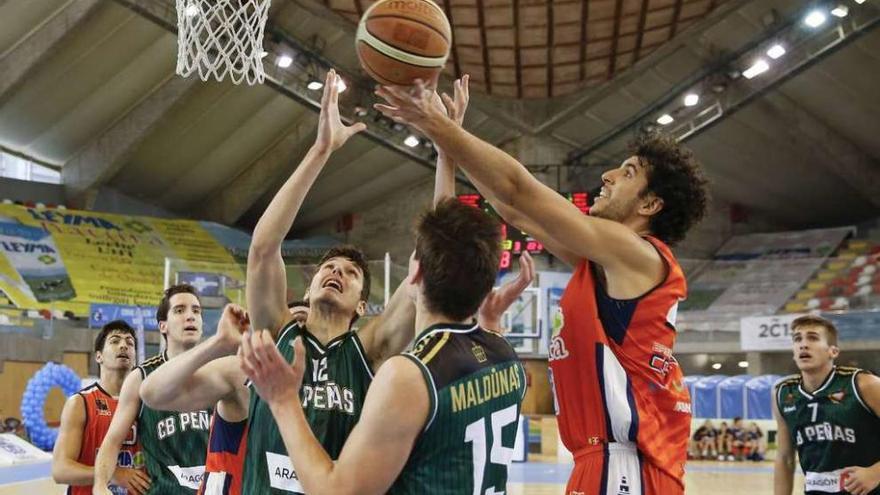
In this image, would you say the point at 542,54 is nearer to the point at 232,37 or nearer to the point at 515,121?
the point at 515,121

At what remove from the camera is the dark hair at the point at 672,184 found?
3514 mm

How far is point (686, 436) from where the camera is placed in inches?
136

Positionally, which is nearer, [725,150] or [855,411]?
[855,411]

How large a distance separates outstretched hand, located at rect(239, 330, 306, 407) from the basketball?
4.63 feet

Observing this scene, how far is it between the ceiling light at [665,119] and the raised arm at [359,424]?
21253 mm

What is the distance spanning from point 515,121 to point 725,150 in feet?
20.6

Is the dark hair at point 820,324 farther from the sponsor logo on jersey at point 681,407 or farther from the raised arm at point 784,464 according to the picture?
the sponsor logo on jersey at point 681,407

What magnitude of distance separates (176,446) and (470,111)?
19904 mm

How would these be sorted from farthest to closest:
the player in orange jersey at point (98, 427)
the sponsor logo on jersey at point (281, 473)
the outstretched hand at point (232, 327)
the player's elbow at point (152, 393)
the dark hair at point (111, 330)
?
the dark hair at point (111, 330) < the player in orange jersey at point (98, 427) < the player's elbow at point (152, 393) < the sponsor logo on jersey at point (281, 473) < the outstretched hand at point (232, 327)

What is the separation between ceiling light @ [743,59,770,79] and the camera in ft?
65.8

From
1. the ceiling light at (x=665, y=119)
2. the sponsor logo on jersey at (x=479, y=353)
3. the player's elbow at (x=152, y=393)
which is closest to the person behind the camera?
the sponsor logo on jersey at (x=479, y=353)

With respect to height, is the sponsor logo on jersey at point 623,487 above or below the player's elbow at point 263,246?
below

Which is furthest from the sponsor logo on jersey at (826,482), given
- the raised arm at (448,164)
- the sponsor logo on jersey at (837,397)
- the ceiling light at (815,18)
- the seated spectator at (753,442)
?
the seated spectator at (753,442)

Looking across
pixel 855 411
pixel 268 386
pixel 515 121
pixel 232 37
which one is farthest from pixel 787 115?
pixel 268 386
